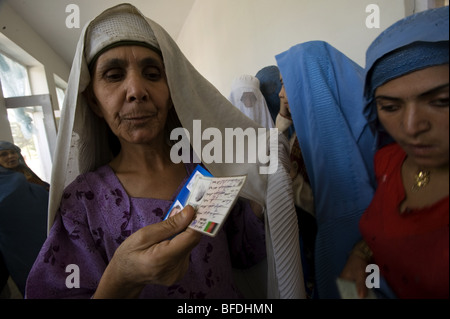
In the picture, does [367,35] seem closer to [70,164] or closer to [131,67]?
[131,67]

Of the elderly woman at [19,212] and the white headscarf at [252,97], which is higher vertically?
the white headscarf at [252,97]

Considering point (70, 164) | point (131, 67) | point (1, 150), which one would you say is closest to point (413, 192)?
point (131, 67)

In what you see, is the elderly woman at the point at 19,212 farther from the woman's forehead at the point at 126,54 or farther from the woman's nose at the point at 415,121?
the woman's nose at the point at 415,121

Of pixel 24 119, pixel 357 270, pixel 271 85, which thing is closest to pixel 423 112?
pixel 357 270

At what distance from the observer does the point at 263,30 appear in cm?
45

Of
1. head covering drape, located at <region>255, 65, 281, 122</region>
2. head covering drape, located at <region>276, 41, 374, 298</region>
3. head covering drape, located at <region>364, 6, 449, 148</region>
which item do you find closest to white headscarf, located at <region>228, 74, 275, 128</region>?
head covering drape, located at <region>255, 65, 281, 122</region>

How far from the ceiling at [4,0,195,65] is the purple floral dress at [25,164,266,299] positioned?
1.20ft

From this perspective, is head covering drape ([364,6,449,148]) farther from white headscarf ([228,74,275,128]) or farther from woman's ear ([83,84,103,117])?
woman's ear ([83,84,103,117])

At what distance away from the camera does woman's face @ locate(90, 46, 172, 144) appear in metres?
0.44

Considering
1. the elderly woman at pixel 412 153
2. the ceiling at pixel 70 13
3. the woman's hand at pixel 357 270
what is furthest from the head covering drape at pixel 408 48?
the ceiling at pixel 70 13

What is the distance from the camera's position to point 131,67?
0.45 m

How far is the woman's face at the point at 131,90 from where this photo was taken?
442 mm

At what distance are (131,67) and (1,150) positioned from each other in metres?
0.43

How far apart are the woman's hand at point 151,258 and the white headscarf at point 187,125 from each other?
0.14 meters
